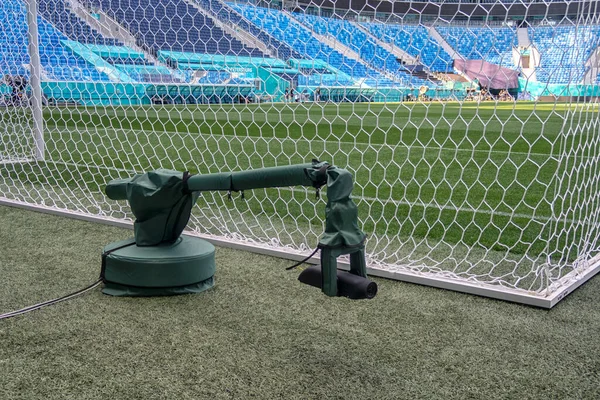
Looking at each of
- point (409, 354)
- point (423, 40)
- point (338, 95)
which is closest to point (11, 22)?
point (338, 95)

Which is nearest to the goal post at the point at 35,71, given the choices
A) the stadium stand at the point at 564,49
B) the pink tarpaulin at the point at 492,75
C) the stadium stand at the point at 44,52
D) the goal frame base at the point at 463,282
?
the stadium stand at the point at 44,52

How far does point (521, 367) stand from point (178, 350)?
3.08 ft

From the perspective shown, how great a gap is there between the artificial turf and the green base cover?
0.04 metres

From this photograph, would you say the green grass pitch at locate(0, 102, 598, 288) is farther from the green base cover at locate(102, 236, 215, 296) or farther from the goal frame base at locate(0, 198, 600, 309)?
the green base cover at locate(102, 236, 215, 296)

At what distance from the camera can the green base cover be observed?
6.68 ft

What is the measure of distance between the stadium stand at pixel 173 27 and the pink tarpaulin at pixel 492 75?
115cm

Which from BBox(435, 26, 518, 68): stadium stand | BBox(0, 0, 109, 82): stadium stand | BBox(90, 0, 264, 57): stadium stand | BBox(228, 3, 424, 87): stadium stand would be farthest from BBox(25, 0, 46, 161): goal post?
BBox(435, 26, 518, 68): stadium stand

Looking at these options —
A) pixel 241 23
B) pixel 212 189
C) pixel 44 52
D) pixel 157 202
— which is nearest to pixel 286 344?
pixel 212 189

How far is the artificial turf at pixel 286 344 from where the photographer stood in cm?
144

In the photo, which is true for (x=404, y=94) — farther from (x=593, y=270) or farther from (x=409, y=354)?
(x=409, y=354)

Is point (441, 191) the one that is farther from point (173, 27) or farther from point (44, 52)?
point (44, 52)

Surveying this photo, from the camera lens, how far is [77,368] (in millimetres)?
1518

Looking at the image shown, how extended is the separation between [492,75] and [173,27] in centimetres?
213

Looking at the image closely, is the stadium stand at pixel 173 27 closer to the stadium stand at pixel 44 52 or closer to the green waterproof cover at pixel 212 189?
the stadium stand at pixel 44 52
